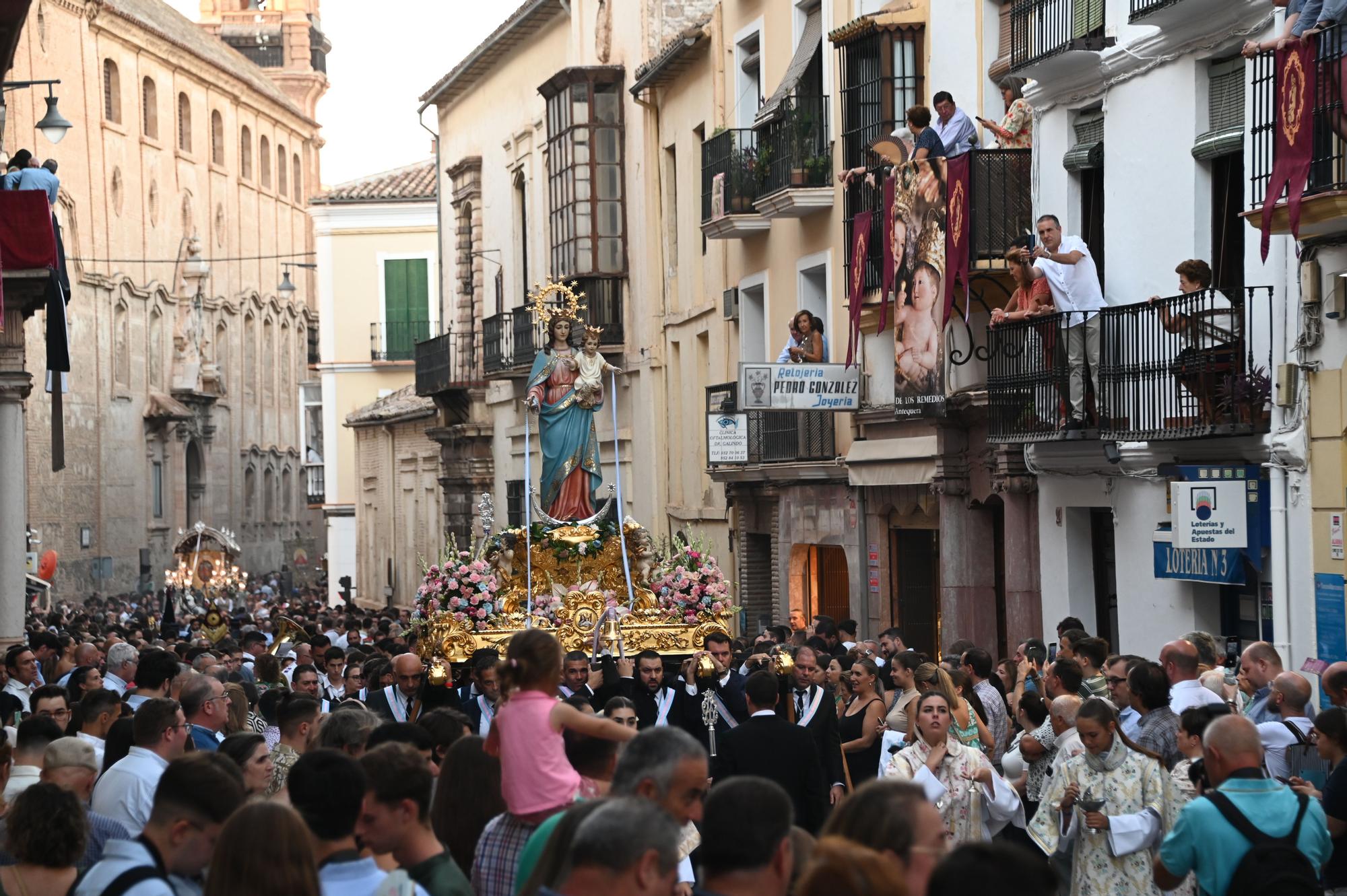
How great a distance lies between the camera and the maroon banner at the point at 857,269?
21250 millimetres

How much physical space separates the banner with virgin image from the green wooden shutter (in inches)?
1270

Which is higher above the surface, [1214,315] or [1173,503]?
[1214,315]

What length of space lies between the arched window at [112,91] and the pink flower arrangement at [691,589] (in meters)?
43.2

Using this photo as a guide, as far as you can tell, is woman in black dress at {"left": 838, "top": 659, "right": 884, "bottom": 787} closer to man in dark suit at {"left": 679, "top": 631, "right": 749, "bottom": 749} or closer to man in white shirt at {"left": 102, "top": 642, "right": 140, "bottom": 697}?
man in dark suit at {"left": 679, "top": 631, "right": 749, "bottom": 749}

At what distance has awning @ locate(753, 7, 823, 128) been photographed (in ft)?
77.6

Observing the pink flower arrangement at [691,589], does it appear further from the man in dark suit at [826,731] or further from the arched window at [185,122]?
the arched window at [185,122]

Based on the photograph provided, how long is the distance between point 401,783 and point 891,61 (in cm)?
1666

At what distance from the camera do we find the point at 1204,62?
619 inches

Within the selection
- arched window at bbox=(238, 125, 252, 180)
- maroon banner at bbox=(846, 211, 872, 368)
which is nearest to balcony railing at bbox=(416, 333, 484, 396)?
maroon banner at bbox=(846, 211, 872, 368)

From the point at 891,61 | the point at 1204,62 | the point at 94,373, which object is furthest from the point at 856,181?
the point at 94,373

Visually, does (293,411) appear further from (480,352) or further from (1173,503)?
(1173,503)

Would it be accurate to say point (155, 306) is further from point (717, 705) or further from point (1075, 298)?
point (717, 705)

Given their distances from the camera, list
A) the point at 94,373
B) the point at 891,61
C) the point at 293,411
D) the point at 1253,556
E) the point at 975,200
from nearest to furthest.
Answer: the point at 1253,556
the point at 975,200
the point at 891,61
the point at 94,373
the point at 293,411

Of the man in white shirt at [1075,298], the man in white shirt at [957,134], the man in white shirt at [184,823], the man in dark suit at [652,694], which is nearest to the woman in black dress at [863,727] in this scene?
the man in dark suit at [652,694]
